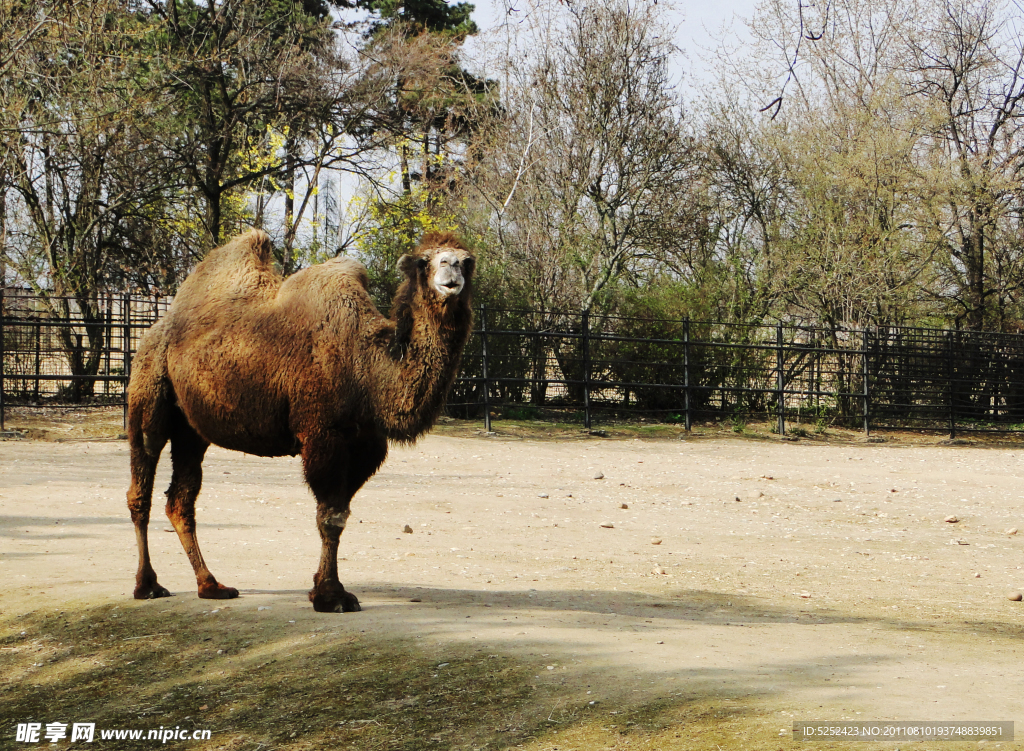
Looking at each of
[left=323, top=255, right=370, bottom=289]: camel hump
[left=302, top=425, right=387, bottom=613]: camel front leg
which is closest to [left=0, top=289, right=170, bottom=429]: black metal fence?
[left=323, top=255, right=370, bottom=289]: camel hump

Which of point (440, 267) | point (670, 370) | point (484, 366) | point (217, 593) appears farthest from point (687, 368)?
point (440, 267)

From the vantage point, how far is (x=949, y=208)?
2423cm

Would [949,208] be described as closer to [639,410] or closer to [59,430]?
[639,410]

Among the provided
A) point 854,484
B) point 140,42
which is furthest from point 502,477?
point 140,42

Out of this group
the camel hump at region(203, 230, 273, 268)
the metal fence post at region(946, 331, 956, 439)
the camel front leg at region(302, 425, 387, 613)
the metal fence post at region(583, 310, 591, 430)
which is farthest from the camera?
the metal fence post at region(946, 331, 956, 439)

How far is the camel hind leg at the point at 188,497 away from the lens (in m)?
5.88

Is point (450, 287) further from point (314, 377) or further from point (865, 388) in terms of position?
point (865, 388)

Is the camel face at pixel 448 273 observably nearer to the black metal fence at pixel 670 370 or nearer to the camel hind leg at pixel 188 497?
the camel hind leg at pixel 188 497

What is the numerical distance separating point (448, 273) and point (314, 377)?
913mm

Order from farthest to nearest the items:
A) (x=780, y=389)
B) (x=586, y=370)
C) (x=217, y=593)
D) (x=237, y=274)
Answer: (x=780, y=389)
(x=586, y=370)
(x=237, y=274)
(x=217, y=593)

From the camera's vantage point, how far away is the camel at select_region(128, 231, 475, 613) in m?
5.40

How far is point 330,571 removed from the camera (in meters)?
5.57

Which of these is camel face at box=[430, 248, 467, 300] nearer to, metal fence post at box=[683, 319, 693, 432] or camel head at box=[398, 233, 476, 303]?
camel head at box=[398, 233, 476, 303]

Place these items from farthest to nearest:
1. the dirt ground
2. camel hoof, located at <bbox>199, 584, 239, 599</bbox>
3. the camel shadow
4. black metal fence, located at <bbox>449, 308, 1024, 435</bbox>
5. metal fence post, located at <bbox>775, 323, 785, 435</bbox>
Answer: metal fence post, located at <bbox>775, 323, 785, 435</bbox>
black metal fence, located at <bbox>449, 308, 1024, 435</bbox>
camel hoof, located at <bbox>199, 584, 239, 599</bbox>
the dirt ground
the camel shadow
